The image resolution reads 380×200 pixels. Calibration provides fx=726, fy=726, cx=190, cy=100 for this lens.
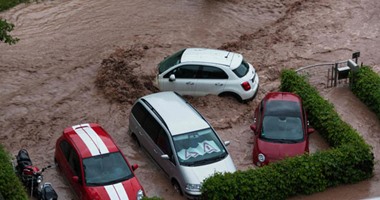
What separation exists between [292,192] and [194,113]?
143 inches

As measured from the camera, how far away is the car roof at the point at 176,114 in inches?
773

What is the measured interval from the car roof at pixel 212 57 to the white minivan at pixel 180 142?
2593 mm

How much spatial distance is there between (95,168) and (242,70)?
22.7ft

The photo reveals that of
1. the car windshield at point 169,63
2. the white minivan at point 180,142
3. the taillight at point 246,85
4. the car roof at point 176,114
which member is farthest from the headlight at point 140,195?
the car windshield at point 169,63

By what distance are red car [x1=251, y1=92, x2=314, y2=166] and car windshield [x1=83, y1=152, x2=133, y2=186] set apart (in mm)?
3926

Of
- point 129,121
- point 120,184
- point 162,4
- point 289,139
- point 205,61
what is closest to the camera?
point 120,184

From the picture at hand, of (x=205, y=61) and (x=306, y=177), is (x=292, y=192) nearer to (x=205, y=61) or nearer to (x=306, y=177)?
(x=306, y=177)

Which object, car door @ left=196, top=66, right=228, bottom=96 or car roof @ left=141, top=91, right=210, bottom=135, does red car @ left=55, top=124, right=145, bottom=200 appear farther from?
car door @ left=196, top=66, right=228, bottom=96

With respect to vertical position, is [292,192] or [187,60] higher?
[187,60]

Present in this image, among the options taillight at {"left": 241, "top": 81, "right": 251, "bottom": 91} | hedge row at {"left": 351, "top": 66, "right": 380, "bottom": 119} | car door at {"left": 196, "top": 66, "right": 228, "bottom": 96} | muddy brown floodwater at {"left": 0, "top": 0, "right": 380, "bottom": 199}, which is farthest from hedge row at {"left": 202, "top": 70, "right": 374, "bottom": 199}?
car door at {"left": 196, "top": 66, "right": 228, "bottom": 96}

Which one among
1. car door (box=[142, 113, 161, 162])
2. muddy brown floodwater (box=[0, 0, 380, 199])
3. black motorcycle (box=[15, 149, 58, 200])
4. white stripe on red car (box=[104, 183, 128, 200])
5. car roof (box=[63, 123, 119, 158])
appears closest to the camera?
white stripe on red car (box=[104, 183, 128, 200])

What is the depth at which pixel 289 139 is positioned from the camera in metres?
20.1

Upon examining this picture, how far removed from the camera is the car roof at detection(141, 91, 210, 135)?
64.4 feet

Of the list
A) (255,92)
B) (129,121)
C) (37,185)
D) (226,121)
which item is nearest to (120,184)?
(37,185)
